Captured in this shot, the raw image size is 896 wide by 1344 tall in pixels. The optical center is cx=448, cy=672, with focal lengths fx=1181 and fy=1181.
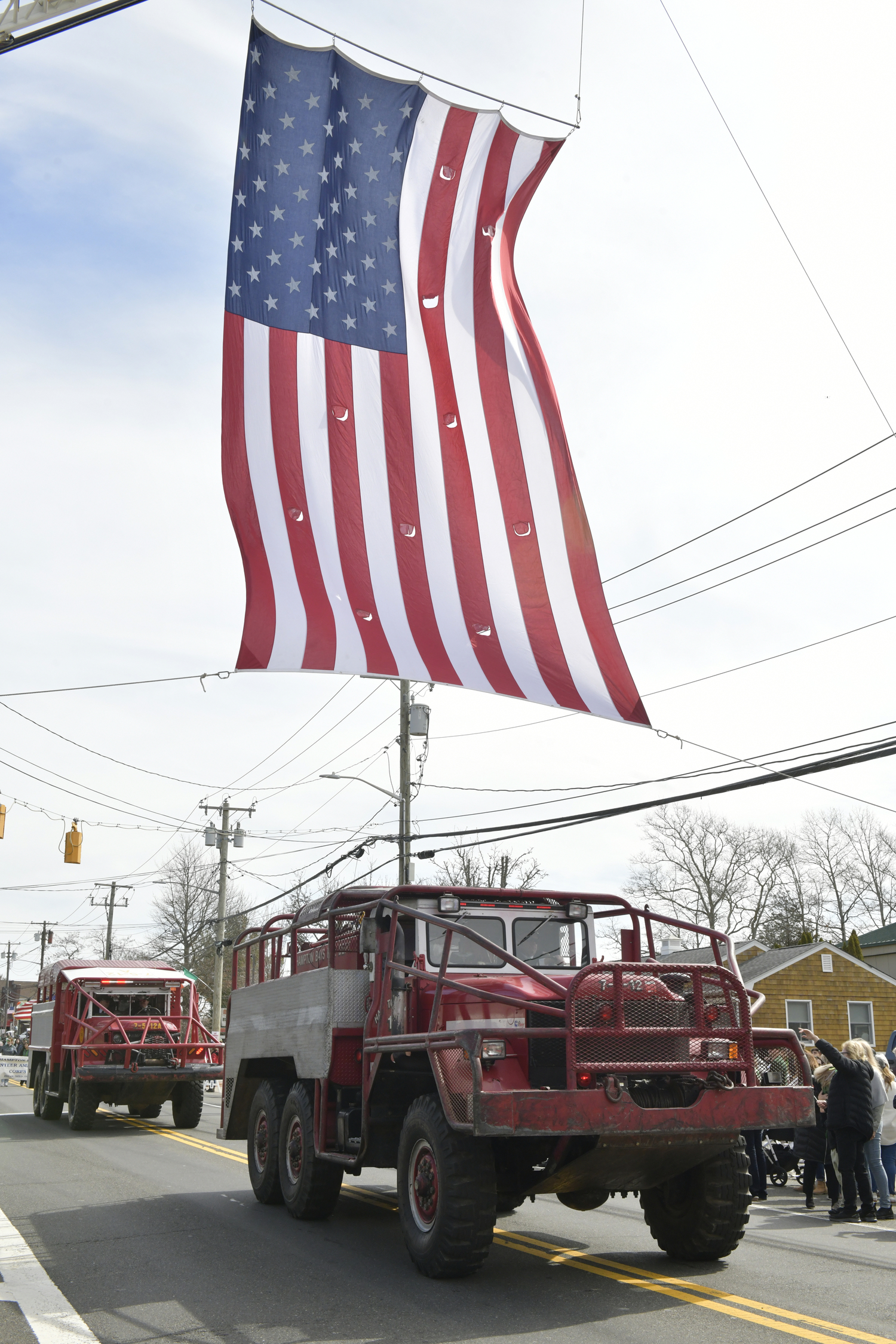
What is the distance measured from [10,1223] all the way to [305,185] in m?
9.56

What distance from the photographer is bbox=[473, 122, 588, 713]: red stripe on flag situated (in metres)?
10.8

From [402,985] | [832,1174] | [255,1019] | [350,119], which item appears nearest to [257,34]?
[350,119]

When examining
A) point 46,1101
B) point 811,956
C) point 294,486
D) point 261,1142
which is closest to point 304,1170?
point 261,1142

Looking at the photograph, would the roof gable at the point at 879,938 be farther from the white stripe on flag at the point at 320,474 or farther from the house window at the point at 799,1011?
the white stripe on flag at the point at 320,474

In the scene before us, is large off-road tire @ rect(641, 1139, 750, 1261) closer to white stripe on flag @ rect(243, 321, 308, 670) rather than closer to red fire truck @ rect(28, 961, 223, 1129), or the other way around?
white stripe on flag @ rect(243, 321, 308, 670)

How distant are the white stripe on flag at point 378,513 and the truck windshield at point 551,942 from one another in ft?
7.67

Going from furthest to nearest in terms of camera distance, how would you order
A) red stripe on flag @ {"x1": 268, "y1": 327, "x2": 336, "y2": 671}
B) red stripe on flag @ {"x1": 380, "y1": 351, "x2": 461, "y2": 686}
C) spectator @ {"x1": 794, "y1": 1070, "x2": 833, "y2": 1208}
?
spectator @ {"x1": 794, "y1": 1070, "x2": 833, "y2": 1208}
red stripe on flag @ {"x1": 380, "y1": 351, "x2": 461, "y2": 686}
red stripe on flag @ {"x1": 268, "y1": 327, "x2": 336, "y2": 671}

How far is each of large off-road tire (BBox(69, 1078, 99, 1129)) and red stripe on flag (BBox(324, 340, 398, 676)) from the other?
12.6 m

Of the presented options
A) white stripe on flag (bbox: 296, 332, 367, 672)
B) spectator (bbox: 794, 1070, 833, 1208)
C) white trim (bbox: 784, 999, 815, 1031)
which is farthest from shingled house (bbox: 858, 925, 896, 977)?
white stripe on flag (bbox: 296, 332, 367, 672)

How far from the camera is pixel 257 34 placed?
35.0 feet

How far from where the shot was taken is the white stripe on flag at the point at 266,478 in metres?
10.5

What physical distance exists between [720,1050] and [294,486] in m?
6.06

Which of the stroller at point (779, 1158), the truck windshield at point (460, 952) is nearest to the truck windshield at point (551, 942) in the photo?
the truck windshield at point (460, 952)

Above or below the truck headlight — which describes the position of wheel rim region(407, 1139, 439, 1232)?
below
